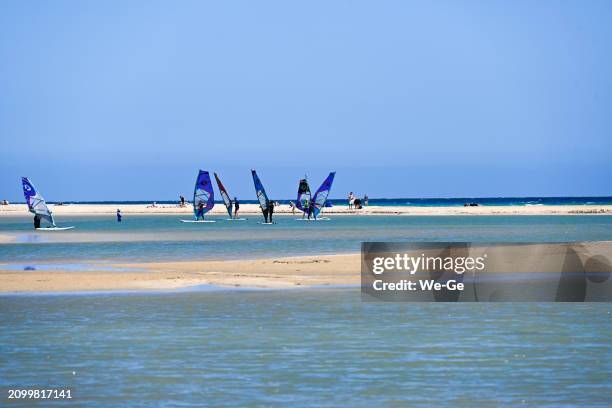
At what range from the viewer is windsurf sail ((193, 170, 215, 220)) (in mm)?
76188

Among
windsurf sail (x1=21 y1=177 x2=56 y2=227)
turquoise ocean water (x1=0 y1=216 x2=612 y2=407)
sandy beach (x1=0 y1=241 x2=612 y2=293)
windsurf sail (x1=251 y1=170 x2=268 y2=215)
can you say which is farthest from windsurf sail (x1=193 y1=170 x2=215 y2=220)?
turquoise ocean water (x1=0 y1=216 x2=612 y2=407)

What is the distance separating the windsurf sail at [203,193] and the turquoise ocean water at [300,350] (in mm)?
54355

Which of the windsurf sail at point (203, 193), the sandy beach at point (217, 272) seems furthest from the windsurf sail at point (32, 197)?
the sandy beach at point (217, 272)

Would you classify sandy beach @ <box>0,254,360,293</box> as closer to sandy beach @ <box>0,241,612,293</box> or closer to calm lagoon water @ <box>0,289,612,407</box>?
sandy beach @ <box>0,241,612,293</box>

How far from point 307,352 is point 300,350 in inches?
7.4

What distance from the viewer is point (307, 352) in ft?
46.5

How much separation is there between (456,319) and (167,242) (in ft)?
97.1

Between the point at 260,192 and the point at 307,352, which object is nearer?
the point at 307,352

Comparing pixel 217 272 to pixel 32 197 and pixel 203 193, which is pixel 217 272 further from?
pixel 203 193

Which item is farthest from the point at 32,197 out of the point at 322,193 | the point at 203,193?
the point at 322,193

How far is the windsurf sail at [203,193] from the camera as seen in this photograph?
76188 mm

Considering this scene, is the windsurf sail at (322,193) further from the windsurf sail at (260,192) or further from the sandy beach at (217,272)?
the sandy beach at (217,272)

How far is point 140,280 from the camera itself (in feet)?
81.5

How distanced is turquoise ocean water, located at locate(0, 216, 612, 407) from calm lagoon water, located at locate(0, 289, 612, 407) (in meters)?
0.02
